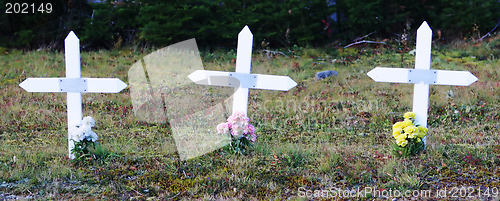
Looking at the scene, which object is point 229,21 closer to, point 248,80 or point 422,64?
point 248,80

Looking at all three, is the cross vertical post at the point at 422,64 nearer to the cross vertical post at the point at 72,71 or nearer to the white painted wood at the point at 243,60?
the white painted wood at the point at 243,60

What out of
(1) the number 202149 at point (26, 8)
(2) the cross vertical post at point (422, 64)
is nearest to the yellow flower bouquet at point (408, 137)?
(2) the cross vertical post at point (422, 64)

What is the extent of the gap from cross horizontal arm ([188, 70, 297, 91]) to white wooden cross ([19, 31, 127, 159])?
114 centimetres

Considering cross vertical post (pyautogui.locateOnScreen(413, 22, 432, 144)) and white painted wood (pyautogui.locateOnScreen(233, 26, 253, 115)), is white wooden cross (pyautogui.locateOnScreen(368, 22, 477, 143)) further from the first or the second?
white painted wood (pyautogui.locateOnScreen(233, 26, 253, 115))

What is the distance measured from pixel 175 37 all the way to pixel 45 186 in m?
9.36

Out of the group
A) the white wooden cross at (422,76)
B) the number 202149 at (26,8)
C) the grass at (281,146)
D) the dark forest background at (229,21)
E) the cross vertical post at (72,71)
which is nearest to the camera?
the grass at (281,146)

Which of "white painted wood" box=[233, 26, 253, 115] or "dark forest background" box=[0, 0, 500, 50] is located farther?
"dark forest background" box=[0, 0, 500, 50]

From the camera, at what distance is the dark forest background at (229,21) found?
522 inches

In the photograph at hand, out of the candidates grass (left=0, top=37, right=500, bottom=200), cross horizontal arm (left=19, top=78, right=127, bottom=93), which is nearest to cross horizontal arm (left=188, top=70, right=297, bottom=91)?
grass (left=0, top=37, right=500, bottom=200)

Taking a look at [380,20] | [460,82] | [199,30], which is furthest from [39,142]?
[380,20]

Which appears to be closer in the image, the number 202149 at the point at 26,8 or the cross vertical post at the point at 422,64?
the cross vertical post at the point at 422,64

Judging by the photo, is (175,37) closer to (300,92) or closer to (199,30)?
(199,30)

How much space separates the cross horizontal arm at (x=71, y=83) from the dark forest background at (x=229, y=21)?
773 centimetres

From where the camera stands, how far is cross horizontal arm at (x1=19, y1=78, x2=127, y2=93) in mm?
5297
